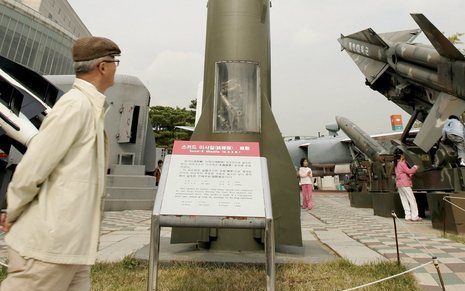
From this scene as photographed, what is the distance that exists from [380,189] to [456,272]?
27.6 ft

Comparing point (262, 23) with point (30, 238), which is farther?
point (262, 23)

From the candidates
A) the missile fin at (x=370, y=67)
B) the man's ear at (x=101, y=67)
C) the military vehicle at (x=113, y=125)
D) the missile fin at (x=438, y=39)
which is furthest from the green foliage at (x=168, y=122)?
the man's ear at (x=101, y=67)

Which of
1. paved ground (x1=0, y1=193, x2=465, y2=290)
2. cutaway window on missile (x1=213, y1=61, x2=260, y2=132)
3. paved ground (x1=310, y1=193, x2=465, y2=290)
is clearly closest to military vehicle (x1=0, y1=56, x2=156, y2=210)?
paved ground (x1=0, y1=193, x2=465, y2=290)

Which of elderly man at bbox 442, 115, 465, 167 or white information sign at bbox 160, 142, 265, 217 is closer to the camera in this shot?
white information sign at bbox 160, 142, 265, 217

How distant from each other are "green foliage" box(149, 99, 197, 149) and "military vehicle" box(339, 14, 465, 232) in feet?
74.0

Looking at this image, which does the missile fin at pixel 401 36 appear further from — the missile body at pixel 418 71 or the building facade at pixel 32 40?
the building facade at pixel 32 40

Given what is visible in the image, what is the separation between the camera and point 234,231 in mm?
4012

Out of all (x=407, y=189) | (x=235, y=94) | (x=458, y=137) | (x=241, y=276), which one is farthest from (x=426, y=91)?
(x=241, y=276)

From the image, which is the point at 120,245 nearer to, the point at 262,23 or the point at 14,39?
the point at 262,23

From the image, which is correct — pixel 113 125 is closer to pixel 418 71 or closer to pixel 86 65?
pixel 418 71

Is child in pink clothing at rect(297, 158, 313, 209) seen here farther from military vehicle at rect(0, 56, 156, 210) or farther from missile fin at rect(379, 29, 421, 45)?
missile fin at rect(379, 29, 421, 45)

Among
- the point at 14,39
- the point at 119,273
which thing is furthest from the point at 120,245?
the point at 14,39

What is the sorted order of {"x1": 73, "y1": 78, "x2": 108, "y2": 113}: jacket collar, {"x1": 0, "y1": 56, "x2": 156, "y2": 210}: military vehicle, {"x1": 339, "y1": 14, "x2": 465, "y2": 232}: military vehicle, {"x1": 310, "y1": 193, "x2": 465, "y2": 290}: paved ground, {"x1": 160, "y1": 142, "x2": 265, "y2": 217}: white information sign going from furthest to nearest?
{"x1": 339, "y1": 14, "x2": 465, "y2": 232}: military vehicle
{"x1": 0, "y1": 56, "x2": 156, "y2": 210}: military vehicle
{"x1": 310, "y1": 193, "x2": 465, "y2": 290}: paved ground
{"x1": 160, "y1": 142, "x2": 265, "y2": 217}: white information sign
{"x1": 73, "y1": 78, "x2": 108, "y2": 113}: jacket collar

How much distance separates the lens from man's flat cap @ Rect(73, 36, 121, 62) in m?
1.69
